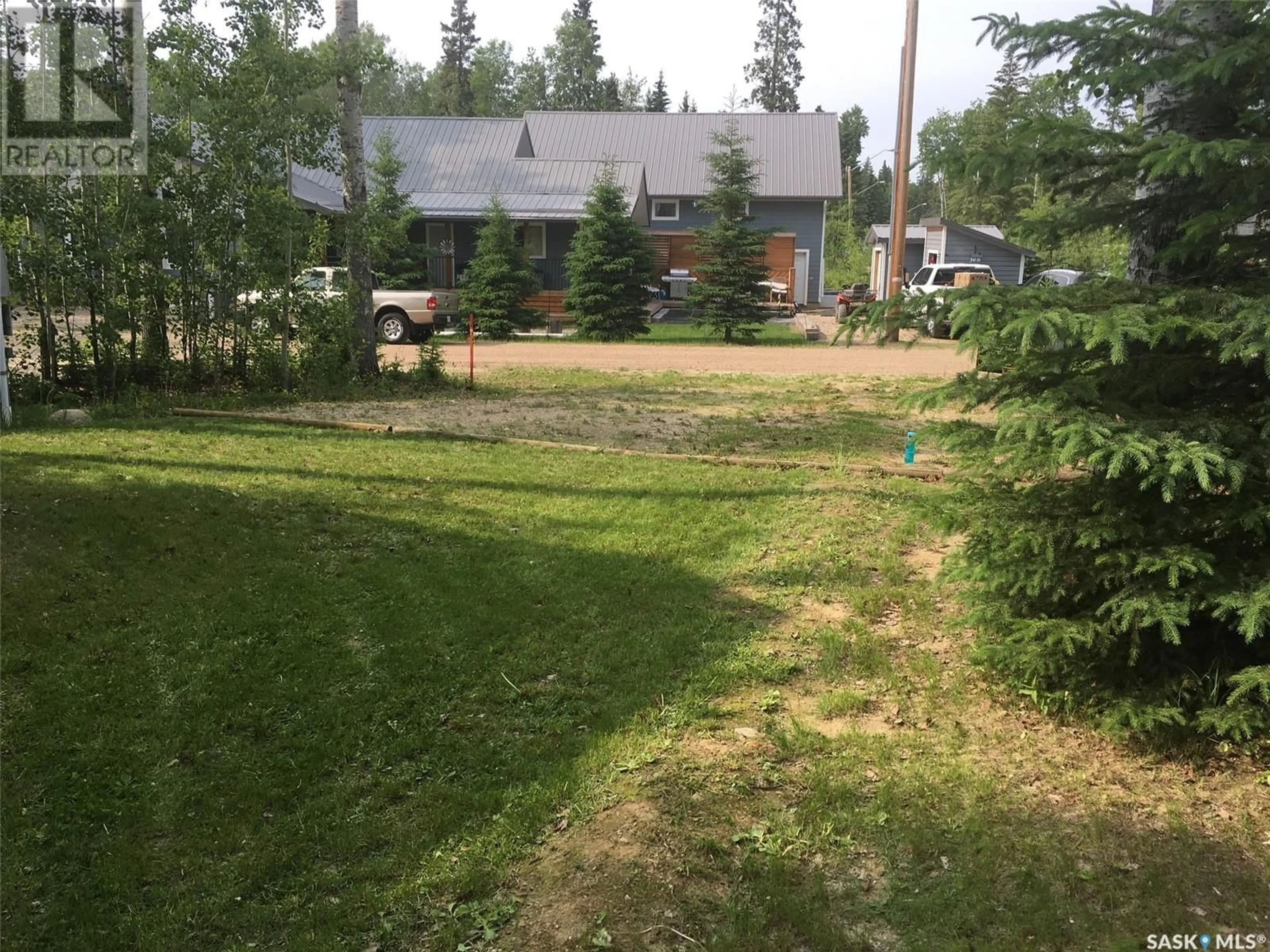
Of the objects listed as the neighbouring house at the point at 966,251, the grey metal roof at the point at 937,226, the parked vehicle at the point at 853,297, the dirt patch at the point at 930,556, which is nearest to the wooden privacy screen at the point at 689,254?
the parked vehicle at the point at 853,297

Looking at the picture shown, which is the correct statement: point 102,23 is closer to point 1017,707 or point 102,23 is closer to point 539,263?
point 1017,707

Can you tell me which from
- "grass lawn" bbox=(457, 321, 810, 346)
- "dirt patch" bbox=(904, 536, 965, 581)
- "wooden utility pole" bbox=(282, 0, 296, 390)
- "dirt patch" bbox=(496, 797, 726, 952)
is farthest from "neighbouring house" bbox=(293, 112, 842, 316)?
"dirt patch" bbox=(496, 797, 726, 952)

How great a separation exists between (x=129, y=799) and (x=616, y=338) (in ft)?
67.5

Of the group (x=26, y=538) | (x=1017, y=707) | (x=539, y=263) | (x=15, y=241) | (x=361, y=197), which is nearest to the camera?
(x=1017, y=707)

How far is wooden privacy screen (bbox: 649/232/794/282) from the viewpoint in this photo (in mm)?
34062

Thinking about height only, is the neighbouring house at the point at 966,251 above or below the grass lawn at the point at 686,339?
above

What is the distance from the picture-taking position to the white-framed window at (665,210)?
34.7m

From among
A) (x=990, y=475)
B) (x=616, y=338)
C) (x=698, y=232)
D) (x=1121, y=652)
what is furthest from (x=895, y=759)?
(x=698, y=232)

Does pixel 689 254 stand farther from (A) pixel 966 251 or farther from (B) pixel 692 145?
(A) pixel 966 251

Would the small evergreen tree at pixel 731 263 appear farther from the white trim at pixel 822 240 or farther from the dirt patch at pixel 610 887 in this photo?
the dirt patch at pixel 610 887

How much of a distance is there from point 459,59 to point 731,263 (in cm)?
6010

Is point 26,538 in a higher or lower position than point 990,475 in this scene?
lower

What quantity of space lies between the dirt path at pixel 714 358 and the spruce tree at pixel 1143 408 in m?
11.8

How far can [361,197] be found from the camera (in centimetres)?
1305
